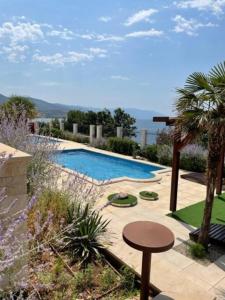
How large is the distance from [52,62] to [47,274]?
19.3m

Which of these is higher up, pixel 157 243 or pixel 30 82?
pixel 30 82

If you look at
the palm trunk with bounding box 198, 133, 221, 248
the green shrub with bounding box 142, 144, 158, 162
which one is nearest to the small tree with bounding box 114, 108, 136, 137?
the green shrub with bounding box 142, 144, 158, 162

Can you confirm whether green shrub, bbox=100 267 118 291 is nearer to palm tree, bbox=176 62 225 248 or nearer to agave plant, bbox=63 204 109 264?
agave plant, bbox=63 204 109 264

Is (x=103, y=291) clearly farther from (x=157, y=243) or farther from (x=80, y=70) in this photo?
(x=80, y=70)

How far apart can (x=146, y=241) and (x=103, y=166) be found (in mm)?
10217

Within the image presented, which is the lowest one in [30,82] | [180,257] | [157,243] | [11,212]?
[180,257]

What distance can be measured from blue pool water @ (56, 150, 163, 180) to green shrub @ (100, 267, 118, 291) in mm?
6659

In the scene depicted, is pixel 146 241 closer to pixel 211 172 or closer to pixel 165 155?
pixel 211 172

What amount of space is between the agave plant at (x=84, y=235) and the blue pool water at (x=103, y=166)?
5.96 meters

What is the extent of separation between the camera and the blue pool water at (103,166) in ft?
37.9

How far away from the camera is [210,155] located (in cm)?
423

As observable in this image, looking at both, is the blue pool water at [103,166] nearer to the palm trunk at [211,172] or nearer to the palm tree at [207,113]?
the palm trunk at [211,172]

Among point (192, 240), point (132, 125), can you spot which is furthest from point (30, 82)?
point (192, 240)

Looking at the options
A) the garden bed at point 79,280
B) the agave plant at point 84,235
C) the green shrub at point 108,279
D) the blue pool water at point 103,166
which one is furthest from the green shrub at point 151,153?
the green shrub at point 108,279
